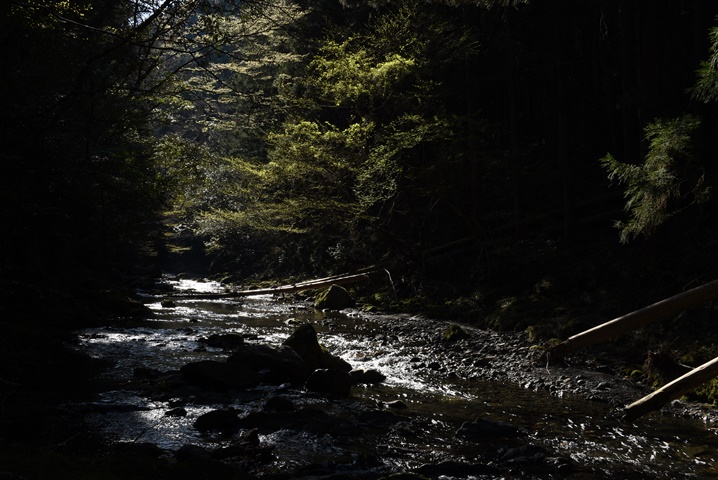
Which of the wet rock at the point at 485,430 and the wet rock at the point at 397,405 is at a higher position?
the wet rock at the point at 485,430

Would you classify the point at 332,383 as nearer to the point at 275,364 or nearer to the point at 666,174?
the point at 275,364

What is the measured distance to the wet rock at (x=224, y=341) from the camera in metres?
12.9

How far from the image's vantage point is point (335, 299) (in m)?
21.1

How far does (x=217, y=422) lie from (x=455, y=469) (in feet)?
9.96

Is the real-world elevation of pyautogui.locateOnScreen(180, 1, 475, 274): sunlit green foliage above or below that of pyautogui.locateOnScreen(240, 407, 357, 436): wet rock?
above

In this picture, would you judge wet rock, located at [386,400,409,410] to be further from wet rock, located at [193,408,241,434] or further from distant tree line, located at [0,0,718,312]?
distant tree line, located at [0,0,718,312]

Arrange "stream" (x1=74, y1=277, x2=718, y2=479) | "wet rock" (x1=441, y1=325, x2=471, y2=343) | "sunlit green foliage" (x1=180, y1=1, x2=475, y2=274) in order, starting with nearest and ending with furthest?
1. "stream" (x1=74, y1=277, x2=718, y2=479)
2. "wet rock" (x1=441, y1=325, x2=471, y2=343)
3. "sunlit green foliage" (x1=180, y1=1, x2=475, y2=274)

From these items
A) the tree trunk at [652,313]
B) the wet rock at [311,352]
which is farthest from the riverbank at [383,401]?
the wet rock at [311,352]

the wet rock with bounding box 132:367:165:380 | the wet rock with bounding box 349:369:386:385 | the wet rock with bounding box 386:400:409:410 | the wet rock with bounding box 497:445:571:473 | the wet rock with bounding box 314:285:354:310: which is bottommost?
the wet rock with bounding box 314:285:354:310

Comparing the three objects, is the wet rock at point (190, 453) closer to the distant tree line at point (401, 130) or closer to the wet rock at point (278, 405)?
the wet rock at point (278, 405)

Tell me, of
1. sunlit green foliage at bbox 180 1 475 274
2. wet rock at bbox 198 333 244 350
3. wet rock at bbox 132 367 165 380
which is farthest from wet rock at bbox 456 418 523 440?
sunlit green foliage at bbox 180 1 475 274

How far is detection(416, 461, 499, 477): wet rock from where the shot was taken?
5926 mm

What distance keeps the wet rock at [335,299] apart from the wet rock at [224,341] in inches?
307

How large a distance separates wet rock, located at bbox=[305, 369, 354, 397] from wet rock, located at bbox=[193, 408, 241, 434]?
6.90 ft
